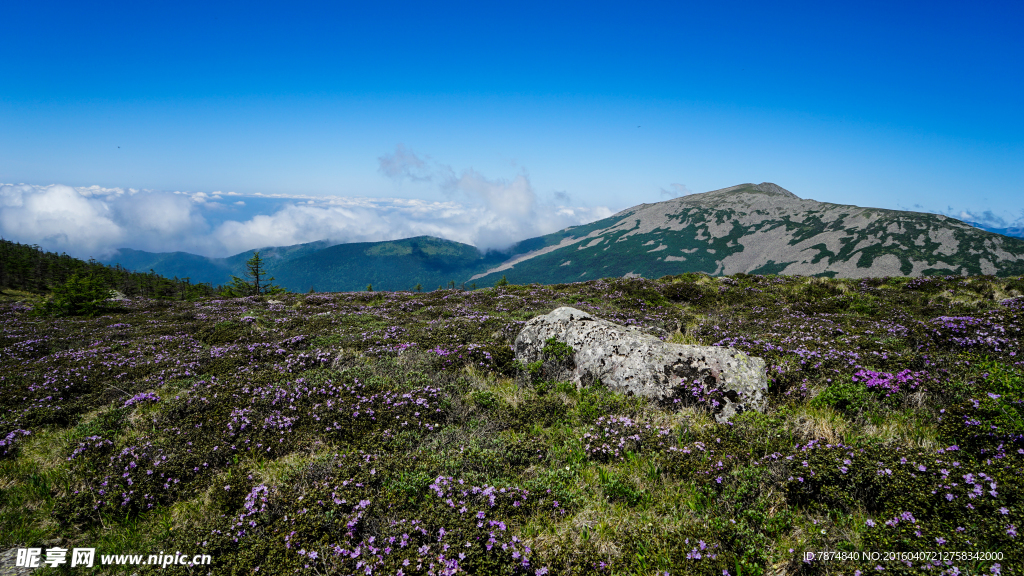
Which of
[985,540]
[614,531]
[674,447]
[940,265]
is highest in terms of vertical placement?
[940,265]

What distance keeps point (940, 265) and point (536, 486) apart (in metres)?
265

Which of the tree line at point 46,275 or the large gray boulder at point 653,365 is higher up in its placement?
the large gray boulder at point 653,365

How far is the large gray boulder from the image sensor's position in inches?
324

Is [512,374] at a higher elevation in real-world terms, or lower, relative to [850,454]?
lower

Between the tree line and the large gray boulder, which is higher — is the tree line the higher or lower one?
the lower one

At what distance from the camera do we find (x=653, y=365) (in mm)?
9102

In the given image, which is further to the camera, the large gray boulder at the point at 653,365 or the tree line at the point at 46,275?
the tree line at the point at 46,275

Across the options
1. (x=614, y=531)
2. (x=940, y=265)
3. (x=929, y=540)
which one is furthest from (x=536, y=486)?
(x=940, y=265)

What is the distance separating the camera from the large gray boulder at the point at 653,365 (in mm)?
8219

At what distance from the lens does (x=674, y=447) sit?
6395 mm

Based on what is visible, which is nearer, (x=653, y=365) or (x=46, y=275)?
(x=653, y=365)

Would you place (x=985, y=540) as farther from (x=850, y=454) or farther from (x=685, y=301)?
(x=685, y=301)

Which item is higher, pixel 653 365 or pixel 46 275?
pixel 653 365

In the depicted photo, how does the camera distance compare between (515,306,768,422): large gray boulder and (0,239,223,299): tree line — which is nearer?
(515,306,768,422): large gray boulder
